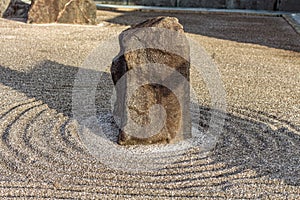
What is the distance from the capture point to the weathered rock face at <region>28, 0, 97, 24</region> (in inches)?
435

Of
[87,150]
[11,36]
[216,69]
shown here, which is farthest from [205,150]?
[11,36]

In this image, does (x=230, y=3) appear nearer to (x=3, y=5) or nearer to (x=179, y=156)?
(x=3, y=5)

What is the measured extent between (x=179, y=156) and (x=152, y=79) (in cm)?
78

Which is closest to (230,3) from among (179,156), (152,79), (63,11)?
(63,11)

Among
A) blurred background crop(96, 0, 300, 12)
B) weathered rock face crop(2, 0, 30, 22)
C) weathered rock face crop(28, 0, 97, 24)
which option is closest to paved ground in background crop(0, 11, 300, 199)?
weathered rock face crop(28, 0, 97, 24)

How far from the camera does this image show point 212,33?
11.0m

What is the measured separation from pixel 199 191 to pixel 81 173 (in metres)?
1.03

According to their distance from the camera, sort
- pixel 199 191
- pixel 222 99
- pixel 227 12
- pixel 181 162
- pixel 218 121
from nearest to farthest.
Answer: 1. pixel 199 191
2. pixel 181 162
3. pixel 218 121
4. pixel 222 99
5. pixel 227 12

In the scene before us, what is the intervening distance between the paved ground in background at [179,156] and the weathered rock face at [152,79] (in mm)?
432

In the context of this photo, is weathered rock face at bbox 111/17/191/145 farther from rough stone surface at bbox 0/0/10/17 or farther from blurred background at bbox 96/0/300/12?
blurred background at bbox 96/0/300/12

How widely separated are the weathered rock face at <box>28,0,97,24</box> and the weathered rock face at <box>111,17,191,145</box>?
23.6ft

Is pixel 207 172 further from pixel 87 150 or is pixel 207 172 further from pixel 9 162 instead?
pixel 9 162

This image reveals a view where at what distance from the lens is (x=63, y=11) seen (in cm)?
1126

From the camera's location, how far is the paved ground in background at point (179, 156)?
141 inches
